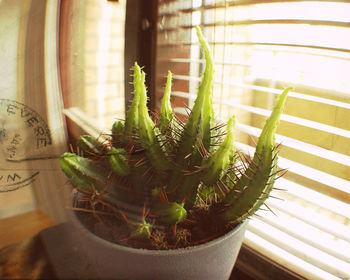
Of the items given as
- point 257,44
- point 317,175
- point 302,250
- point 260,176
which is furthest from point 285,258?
point 257,44

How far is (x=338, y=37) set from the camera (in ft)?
1.38

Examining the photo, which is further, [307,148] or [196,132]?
[307,148]

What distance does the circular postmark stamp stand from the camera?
0.31 m

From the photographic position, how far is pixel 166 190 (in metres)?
0.36

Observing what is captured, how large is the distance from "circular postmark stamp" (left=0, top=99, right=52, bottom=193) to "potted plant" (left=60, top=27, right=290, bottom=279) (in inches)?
1.9

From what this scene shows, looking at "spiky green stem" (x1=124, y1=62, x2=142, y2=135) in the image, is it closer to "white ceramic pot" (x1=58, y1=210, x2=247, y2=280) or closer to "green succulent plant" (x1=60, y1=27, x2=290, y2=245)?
"green succulent plant" (x1=60, y1=27, x2=290, y2=245)

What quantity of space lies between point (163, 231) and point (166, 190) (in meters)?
0.05

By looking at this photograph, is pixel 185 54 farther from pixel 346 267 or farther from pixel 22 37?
pixel 346 267

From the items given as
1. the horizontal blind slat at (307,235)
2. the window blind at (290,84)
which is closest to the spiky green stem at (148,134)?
the window blind at (290,84)

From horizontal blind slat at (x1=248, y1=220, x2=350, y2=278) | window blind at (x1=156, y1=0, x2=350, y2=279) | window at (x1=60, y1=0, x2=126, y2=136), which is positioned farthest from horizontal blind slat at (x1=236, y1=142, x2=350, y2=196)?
window at (x1=60, y1=0, x2=126, y2=136)

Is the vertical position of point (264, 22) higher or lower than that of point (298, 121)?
higher

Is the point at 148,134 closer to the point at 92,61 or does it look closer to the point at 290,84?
the point at 92,61

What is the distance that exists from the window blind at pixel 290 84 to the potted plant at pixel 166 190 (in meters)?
0.10

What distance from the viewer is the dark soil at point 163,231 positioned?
0.32 meters
